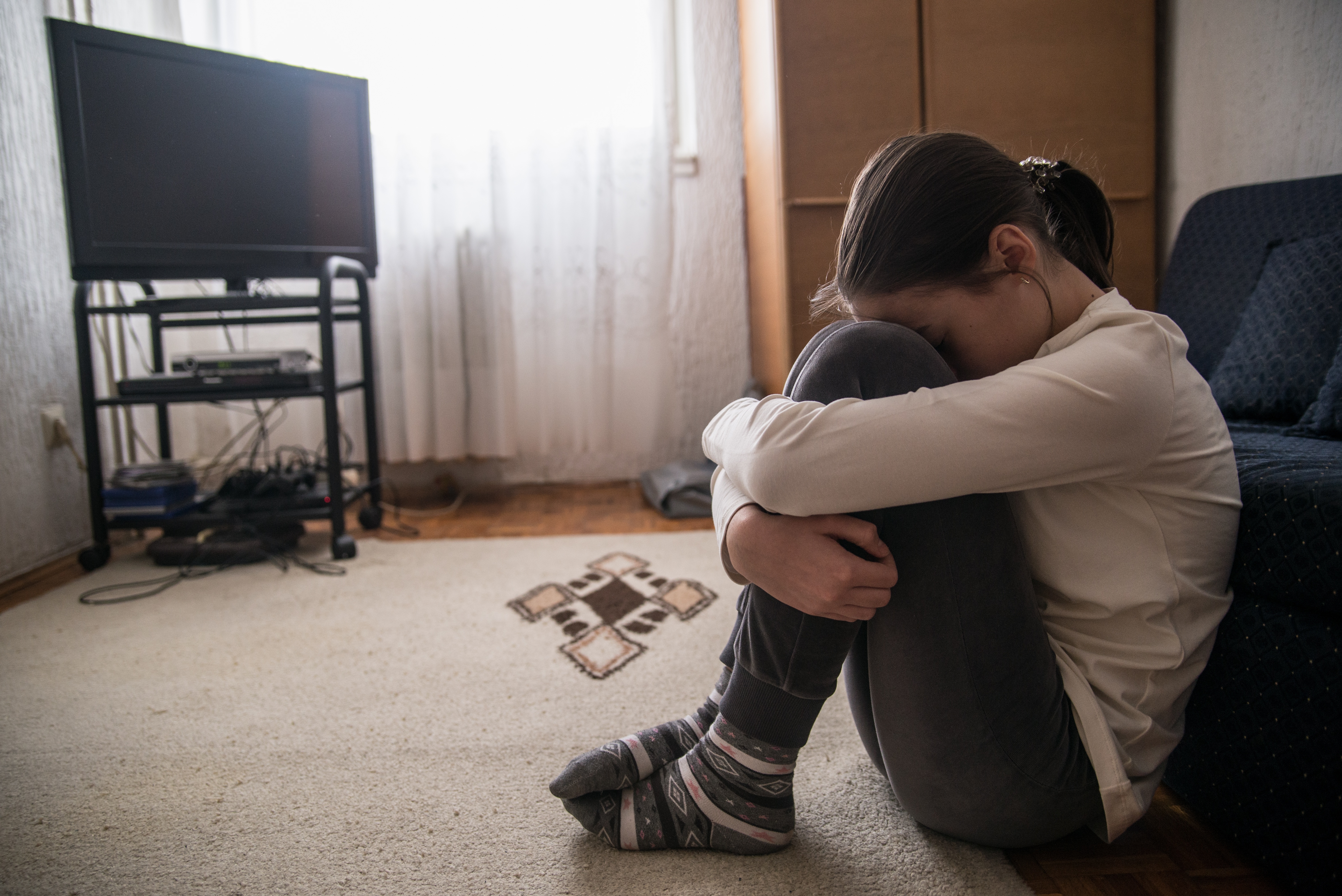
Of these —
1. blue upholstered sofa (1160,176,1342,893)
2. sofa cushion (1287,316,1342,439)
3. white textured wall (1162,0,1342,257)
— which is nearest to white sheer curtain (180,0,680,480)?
white textured wall (1162,0,1342,257)

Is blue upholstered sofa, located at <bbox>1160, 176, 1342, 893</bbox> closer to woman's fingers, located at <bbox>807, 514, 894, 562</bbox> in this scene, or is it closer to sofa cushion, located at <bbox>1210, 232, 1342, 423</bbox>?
sofa cushion, located at <bbox>1210, 232, 1342, 423</bbox>

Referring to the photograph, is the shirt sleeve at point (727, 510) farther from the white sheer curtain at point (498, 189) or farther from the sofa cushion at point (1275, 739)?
the white sheer curtain at point (498, 189)

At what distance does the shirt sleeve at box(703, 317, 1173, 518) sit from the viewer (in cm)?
58

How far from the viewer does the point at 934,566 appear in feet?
2.06

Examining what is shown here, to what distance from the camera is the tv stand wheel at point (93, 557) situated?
5.95 feet

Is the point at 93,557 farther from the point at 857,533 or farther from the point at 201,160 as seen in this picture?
the point at 857,533

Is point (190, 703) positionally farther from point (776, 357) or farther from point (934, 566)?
point (776, 357)

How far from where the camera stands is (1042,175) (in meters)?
0.75

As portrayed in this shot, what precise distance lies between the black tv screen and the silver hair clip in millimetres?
1745

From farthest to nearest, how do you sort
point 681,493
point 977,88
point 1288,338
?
point 681,493 < point 977,88 < point 1288,338

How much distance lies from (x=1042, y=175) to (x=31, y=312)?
2.13 m

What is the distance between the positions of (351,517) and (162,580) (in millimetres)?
659

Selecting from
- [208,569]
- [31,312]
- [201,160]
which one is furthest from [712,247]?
[31,312]

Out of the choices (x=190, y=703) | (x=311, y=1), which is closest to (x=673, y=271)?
(x=311, y=1)
